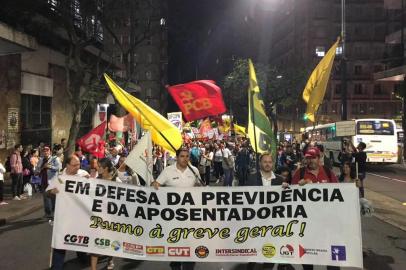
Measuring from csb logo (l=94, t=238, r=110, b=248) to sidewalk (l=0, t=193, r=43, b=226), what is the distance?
5.76 meters

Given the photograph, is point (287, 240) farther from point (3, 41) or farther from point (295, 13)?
point (295, 13)

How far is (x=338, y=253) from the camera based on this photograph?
5.62 metres

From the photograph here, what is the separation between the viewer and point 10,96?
781 inches

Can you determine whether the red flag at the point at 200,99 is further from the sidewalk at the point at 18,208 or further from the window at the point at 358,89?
the window at the point at 358,89

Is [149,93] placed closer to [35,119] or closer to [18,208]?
[35,119]

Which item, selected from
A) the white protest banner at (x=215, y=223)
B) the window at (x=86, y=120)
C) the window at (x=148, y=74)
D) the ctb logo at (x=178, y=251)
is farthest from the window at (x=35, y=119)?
the window at (x=148, y=74)

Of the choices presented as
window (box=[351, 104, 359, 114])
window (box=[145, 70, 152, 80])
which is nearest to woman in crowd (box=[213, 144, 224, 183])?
window (box=[351, 104, 359, 114])

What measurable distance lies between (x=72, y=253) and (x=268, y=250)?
378cm

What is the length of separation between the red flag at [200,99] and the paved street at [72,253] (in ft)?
9.05

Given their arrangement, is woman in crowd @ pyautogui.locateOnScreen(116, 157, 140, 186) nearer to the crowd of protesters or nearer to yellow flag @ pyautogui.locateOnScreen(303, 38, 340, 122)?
the crowd of protesters

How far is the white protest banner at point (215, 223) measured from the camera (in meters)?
5.69

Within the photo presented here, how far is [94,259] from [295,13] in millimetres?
91935

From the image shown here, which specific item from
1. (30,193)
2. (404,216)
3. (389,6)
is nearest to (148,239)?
(404,216)

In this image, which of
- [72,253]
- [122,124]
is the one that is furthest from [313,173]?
[122,124]
